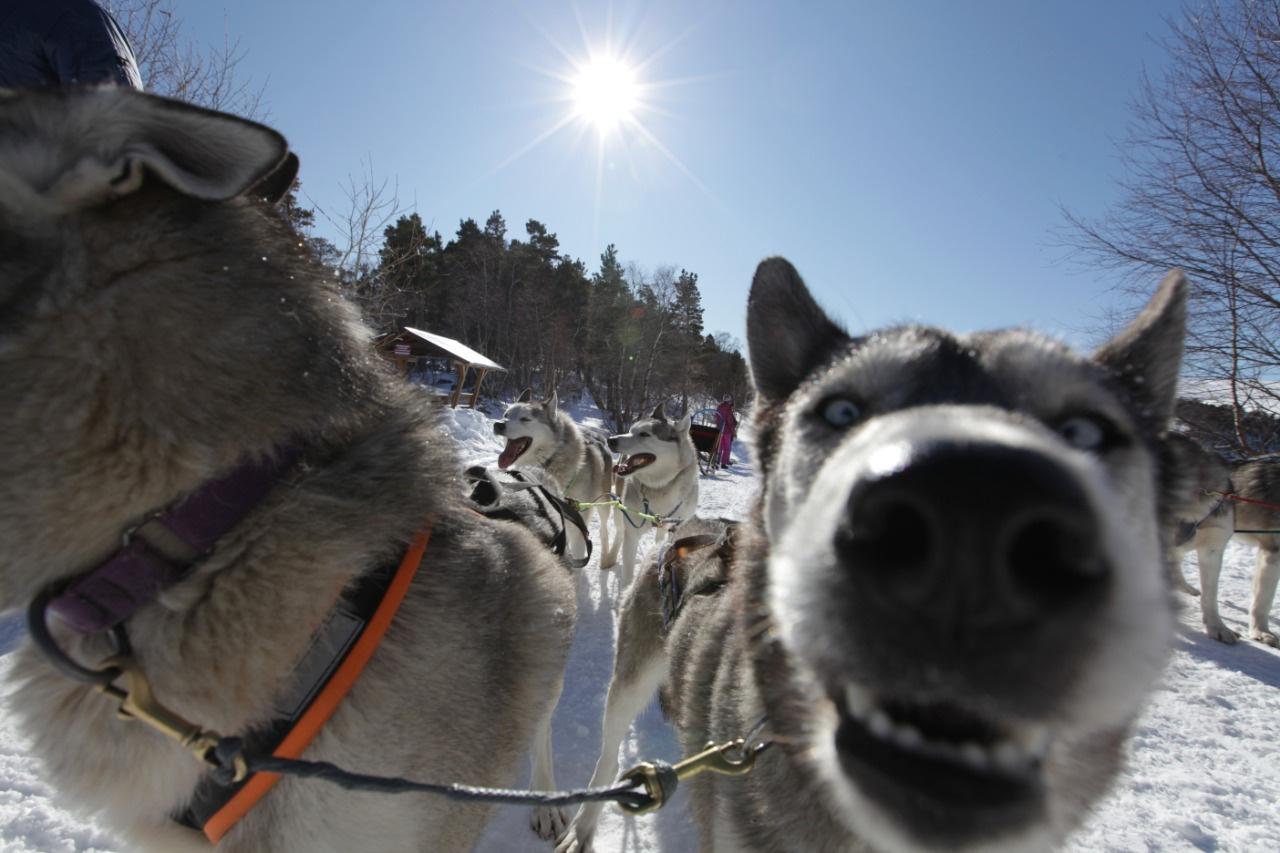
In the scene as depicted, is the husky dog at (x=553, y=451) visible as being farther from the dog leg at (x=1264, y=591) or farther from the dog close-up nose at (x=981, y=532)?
the dog close-up nose at (x=981, y=532)

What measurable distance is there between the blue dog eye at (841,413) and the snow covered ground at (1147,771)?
1.00 m

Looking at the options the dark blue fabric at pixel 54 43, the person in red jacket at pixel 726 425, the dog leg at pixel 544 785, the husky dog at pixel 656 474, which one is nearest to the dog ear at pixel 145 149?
the dark blue fabric at pixel 54 43

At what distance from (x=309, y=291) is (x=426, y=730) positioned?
1.29m

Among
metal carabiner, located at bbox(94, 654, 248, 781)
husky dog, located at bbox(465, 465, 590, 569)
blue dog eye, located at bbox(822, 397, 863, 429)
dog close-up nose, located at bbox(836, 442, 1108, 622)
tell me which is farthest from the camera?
husky dog, located at bbox(465, 465, 590, 569)

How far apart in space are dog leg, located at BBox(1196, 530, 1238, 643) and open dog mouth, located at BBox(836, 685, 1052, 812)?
821 centimetres

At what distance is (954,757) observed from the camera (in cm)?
94

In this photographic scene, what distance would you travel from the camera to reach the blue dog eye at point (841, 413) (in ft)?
5.18

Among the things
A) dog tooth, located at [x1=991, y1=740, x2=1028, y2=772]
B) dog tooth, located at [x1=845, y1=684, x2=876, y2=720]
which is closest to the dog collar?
dog tooth, located at [x1=845, y1=684, x2=876, y2=720]

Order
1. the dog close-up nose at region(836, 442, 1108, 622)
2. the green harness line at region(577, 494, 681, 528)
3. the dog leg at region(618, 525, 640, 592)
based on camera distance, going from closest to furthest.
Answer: the dog close-up nose at region(836, 442, 1108, 622)
the green harness line at region(577, 494, 681, 528)
the dog leg at region(618, 525, 640, 592)

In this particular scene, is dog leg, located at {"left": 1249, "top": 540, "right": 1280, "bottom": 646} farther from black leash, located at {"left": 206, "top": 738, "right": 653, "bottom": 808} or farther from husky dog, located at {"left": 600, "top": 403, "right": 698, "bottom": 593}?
black leash, located at {"left": 206, "top": 738, "right": 653, "bottom": 808}

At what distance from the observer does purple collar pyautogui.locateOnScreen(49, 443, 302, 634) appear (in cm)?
121

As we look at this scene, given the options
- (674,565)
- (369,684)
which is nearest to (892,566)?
(369,684)

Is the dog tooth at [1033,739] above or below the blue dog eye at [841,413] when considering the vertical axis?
below

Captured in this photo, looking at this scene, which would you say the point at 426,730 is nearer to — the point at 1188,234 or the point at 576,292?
the point at 1188,234
